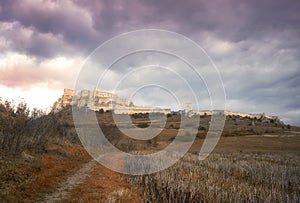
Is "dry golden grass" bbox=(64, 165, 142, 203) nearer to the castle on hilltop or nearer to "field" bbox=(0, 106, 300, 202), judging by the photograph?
"field" bbox=(0, 106, 300, 202)

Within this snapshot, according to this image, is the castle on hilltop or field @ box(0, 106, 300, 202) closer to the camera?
field @ box(0, 106, 300, 202)

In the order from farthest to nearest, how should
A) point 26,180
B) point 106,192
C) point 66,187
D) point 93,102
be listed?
point 93,102 → point 66,187 → point 26,180 → point 106,192

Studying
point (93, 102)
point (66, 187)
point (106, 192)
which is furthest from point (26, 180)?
point (93, 102)

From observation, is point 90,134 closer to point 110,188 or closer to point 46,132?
point 46,132

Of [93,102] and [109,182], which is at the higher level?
[93,102]

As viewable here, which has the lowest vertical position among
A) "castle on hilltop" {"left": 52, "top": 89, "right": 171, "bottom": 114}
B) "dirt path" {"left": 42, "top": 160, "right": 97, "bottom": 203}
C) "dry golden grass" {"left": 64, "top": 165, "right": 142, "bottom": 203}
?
"dirt path" {"left": 42, "top": 160, "right": 97, "bottom": 203}

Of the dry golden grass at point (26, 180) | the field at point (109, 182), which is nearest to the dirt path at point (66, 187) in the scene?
the field at point (109, 182)

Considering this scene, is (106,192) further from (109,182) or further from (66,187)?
(109,182)

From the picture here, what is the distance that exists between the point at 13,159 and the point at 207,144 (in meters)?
51.2

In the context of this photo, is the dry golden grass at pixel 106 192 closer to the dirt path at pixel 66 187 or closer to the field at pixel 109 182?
the field at pixel 109 182

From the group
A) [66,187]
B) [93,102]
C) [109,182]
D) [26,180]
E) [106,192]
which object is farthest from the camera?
[93,102]

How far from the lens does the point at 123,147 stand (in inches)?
2231

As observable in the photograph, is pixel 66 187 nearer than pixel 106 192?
No

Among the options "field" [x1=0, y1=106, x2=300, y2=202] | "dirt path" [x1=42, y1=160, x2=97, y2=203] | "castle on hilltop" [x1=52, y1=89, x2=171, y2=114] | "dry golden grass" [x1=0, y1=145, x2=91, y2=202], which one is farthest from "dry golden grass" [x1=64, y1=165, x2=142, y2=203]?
"castle on hilltop" [x1=52, y1=89, x2=171, y2=114]
